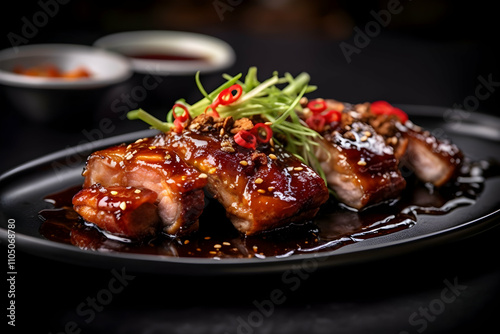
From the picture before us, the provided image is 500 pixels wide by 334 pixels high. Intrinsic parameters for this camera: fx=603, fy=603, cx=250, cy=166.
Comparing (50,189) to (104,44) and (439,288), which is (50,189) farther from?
(104,44)

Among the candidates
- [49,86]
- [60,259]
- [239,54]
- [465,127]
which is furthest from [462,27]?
[60,259]

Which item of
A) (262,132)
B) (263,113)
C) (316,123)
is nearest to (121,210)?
(262,132)

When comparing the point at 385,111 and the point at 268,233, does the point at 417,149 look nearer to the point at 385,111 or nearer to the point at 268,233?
the point at 385,111

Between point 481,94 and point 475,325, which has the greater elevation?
point 475,325

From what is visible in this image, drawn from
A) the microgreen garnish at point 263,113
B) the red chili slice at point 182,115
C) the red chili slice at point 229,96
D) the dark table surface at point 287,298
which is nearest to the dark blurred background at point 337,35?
the microgreen garnish at point 263,113

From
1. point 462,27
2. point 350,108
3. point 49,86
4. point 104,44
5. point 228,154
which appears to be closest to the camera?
point 228,154
